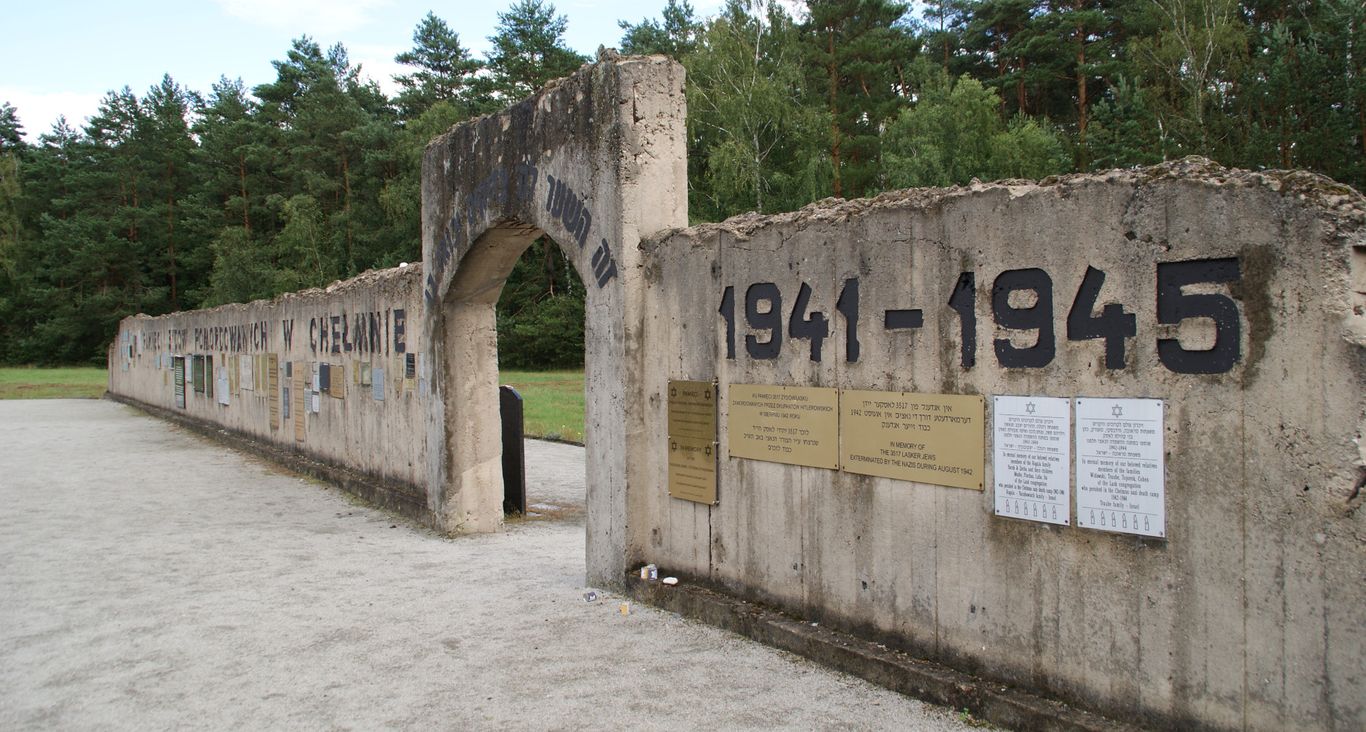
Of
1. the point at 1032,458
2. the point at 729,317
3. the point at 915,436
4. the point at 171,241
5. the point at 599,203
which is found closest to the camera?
the point at 1032,458

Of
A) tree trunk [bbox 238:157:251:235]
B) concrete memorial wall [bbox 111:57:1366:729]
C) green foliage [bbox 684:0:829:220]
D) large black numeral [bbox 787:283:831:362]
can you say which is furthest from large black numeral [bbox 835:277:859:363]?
tree trunk [bbox 238:157:251:235]

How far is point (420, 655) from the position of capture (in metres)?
5.72

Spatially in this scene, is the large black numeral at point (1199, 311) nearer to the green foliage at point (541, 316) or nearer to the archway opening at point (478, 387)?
the archway opening at point (478, 387)

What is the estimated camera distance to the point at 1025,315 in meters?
4.46

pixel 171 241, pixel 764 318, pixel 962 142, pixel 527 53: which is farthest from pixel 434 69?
pixel 764 318

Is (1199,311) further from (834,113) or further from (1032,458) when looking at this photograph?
(834,113)

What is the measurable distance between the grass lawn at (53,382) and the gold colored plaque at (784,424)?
20.8 m

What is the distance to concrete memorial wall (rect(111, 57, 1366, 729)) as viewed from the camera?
142 inches

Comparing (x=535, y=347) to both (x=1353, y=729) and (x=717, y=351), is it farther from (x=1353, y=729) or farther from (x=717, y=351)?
(x=1353, y=729)

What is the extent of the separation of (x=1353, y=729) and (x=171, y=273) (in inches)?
2343

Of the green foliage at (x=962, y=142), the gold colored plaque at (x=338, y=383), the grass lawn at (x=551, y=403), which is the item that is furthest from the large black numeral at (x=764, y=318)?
the green foliage at (x=962, y=142)

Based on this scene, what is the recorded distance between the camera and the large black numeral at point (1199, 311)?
376 cm

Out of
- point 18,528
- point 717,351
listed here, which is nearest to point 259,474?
point 18,528

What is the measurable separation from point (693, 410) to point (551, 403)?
19.7m
